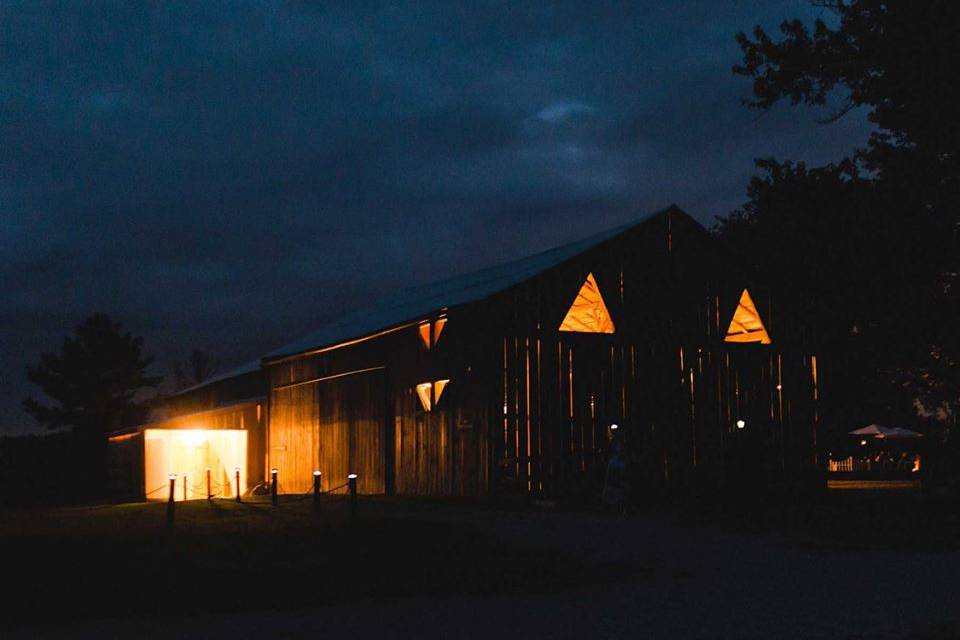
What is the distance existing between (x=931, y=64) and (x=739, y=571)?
1178 centimetres

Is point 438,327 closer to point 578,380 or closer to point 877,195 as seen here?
point 578,380

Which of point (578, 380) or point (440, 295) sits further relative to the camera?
point (440, 295)

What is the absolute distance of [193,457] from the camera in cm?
3092

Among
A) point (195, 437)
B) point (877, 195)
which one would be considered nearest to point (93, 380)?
point (195, 437)

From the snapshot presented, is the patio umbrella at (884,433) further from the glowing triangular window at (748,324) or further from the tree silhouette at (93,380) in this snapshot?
the tree silhouette at (93,380)

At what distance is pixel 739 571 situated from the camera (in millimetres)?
12609

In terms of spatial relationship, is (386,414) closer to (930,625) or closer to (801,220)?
(801,220)

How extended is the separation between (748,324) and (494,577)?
1730cm

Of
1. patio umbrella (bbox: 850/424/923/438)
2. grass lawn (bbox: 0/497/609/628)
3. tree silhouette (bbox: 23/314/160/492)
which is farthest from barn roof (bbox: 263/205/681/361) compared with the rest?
tree silhouette (bbox: 23/314/160/492)

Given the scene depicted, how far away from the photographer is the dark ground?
9102mm

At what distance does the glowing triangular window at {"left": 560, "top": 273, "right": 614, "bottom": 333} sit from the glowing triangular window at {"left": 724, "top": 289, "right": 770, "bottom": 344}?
3.80 meters

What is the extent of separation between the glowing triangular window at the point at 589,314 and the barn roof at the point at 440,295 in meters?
0.98

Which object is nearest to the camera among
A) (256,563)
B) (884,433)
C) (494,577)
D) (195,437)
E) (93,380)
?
(494,577)

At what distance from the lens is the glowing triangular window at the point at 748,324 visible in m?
27.5
